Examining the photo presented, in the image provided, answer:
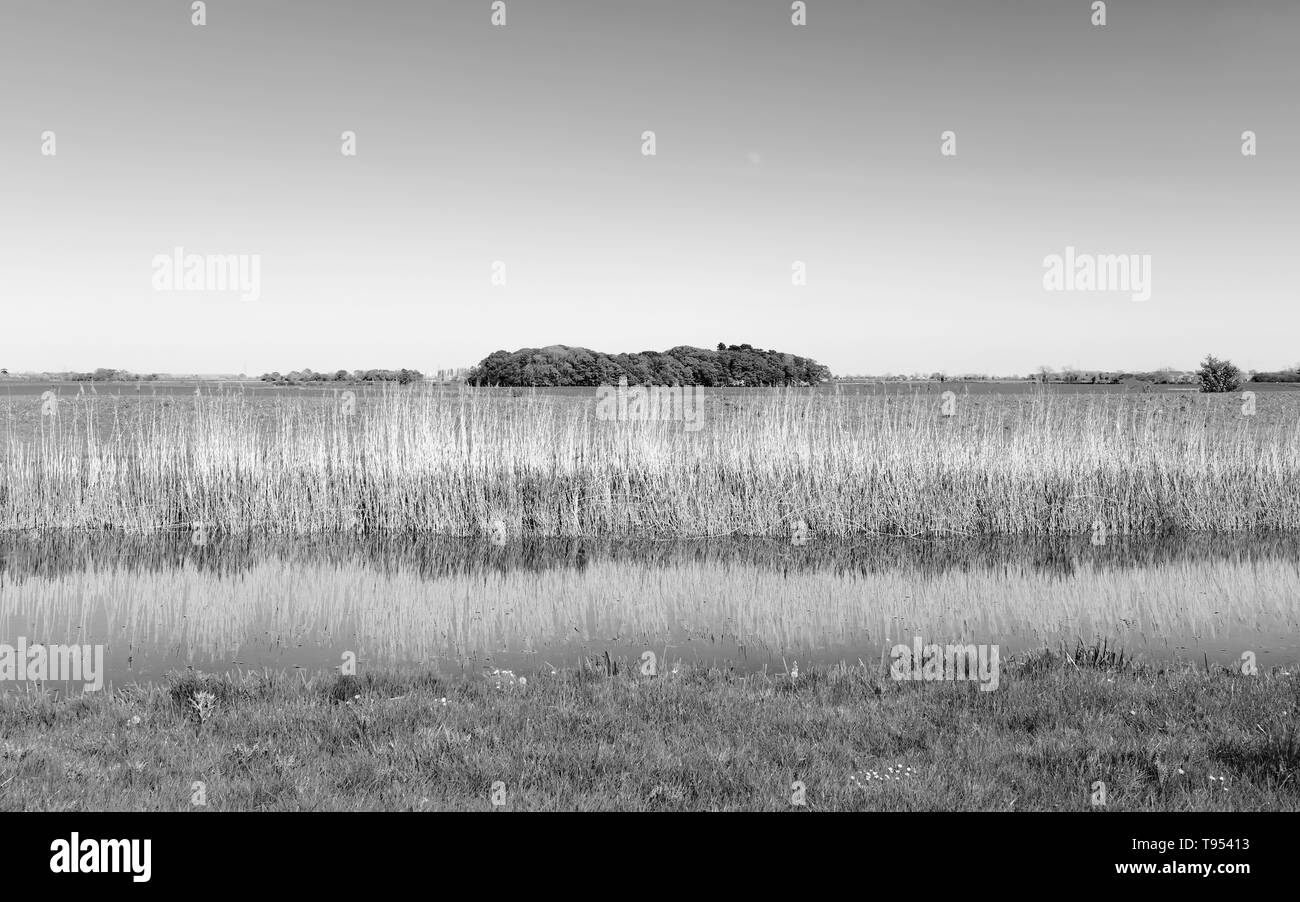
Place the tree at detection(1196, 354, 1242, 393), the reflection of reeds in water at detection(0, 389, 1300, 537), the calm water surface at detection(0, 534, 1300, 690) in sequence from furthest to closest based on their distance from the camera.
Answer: the tree at detection(1196, 354, 1242, 393)
the reflection of reeds in water at detection(0, 389, 1300, 537)
the calm water surface at detection(0, 534, 1300, 690)

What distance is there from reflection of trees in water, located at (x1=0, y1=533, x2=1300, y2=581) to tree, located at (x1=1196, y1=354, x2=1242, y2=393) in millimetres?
55955

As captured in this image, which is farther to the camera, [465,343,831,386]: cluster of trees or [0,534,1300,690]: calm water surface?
[465,343,831,386]: cluster of trees

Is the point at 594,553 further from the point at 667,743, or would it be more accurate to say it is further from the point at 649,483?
the point at 667,743

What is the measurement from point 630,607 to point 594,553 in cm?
412

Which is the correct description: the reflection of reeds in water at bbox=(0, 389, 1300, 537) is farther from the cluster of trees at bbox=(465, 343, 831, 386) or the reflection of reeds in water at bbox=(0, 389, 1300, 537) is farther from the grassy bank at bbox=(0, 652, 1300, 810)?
the cluster of trees at bbox=(465, 343, 831, 386)

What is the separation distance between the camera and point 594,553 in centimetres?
1548

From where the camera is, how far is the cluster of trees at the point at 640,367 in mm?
66562

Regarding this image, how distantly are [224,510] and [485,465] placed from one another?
17.5 feet

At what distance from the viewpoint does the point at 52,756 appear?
575 centimetres

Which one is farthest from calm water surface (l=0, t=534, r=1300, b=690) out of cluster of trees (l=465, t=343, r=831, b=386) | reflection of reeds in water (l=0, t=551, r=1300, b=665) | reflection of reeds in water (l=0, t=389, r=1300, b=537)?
cluster of trees (l=465, t=343, r=831, b=386)

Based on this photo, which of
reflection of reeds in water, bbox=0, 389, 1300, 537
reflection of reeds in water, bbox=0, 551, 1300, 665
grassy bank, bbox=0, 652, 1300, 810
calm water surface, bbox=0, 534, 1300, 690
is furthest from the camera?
reflection of reeds in water, bbox=0, 389, 1300, 537

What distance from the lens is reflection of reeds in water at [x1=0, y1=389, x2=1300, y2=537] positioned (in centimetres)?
1741
